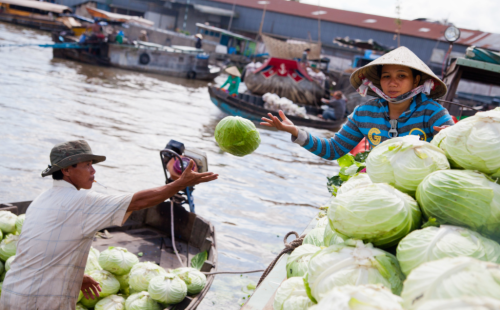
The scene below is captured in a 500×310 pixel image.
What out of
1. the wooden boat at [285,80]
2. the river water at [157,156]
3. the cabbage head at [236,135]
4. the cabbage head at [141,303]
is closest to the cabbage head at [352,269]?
the cabbage head at [236,135]

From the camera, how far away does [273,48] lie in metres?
21.5

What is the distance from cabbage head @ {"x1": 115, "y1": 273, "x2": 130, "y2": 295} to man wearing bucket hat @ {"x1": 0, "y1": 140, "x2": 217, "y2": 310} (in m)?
0.77

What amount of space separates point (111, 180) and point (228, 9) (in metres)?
36.3

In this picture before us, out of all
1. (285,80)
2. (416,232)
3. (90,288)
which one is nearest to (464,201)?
(416,232)

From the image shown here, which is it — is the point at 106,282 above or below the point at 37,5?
below

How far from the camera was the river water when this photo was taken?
6.19m

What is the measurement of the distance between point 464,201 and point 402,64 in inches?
59.1

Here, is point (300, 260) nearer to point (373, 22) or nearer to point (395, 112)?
point (395, 112)

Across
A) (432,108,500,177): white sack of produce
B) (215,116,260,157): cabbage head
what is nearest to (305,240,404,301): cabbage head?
(432,108,500,177): white sack of produce

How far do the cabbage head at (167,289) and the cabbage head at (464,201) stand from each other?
2.28 m

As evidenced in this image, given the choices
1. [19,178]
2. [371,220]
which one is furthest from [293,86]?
Answer: [371,220]

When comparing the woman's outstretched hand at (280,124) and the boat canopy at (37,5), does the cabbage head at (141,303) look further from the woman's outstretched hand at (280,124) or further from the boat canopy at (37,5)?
the boat canopy at (37,5)

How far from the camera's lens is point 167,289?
3.08m

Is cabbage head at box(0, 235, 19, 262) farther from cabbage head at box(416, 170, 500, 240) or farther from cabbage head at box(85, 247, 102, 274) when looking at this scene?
cabbage head at box(416, 170, 500, 240)
